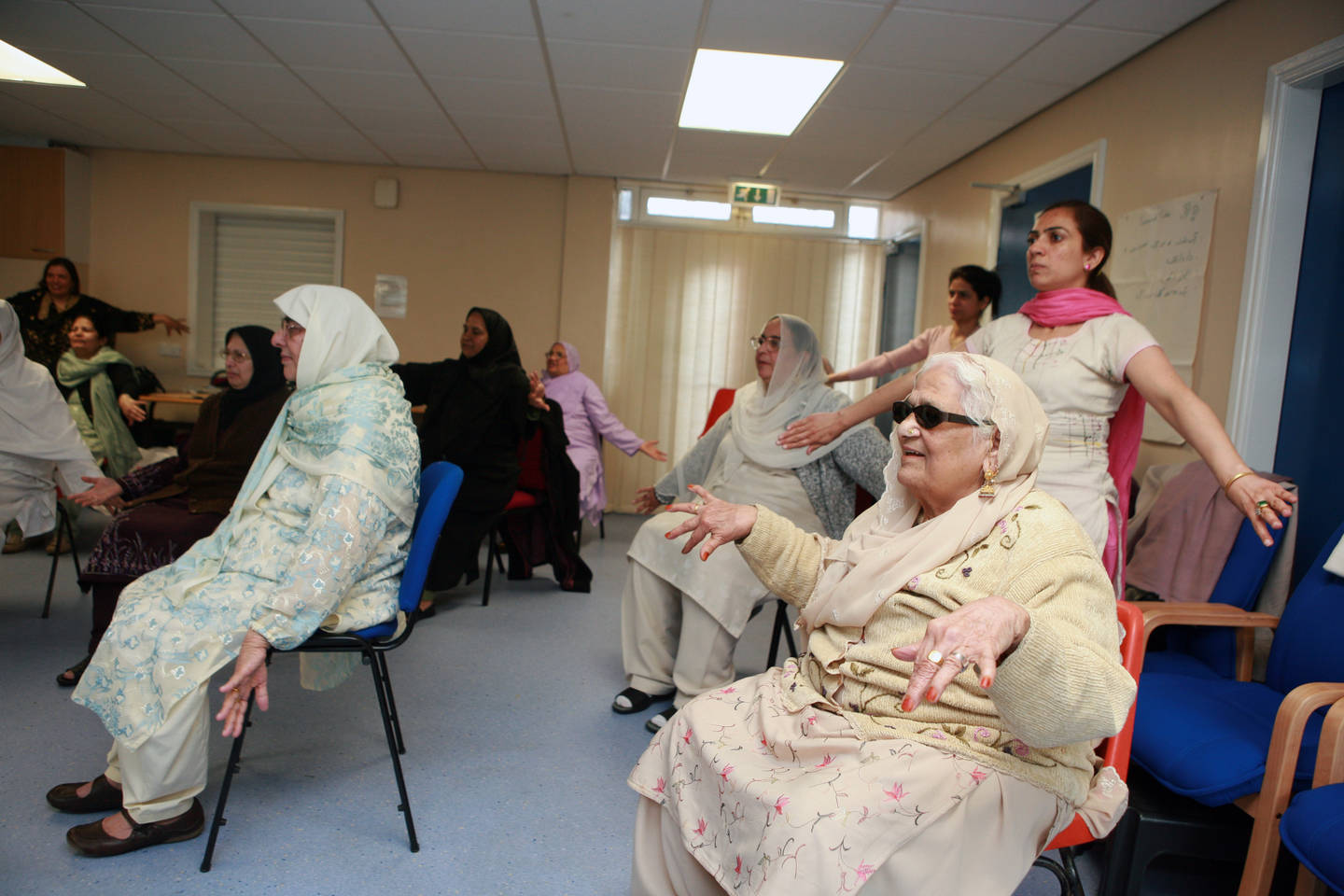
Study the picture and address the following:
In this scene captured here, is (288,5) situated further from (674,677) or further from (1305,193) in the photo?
(1305,193)

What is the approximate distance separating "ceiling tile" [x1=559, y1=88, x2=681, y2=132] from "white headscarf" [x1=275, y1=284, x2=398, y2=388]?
2.63 m

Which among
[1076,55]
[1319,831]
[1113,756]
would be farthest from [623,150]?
[1319,831]

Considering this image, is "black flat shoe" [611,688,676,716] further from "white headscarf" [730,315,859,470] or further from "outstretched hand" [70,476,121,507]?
"outstretched hand" [70,476,121,507]

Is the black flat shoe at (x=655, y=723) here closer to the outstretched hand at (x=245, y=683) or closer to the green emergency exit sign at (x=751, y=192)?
the outstretched hand at (x=245, y=683)

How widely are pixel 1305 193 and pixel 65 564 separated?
537 centimetres

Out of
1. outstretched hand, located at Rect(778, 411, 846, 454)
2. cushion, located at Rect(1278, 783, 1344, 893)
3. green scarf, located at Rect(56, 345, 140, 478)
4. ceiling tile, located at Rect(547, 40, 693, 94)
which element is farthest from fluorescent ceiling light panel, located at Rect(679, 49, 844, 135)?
green scarf, located at Rect(56, 345, 140, 478)

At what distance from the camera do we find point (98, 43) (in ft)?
13.3

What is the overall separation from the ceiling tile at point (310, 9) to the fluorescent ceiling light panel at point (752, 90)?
1404mm

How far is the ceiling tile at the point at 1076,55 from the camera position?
3.29 meters

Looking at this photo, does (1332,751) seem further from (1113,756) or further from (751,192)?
(751,192)

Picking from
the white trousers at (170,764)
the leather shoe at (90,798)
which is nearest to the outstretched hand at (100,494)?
the leather shoe at (90,798)

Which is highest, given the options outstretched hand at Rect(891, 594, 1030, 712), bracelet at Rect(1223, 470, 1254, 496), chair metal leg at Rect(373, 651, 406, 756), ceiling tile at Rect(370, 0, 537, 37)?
ceiling tile at Rect(370, 0, 537, 37)

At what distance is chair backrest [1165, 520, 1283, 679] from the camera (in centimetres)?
230

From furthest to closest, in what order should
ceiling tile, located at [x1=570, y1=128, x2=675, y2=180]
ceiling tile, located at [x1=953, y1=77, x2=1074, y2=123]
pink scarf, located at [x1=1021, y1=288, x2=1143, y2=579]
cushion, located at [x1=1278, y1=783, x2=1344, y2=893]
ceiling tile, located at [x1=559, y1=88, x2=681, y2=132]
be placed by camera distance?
ceiling tile, located at [x1=570, y1=128, x2=675, y2=180]
ceiling tile, located at [x1=559, y1=88, x2=681, y2=132]
ceiling tile, located at [x1=953, y1=77, x2=1074, y2=123]
pink scarf, located at [x1=1021, y1=288, x2=1143, y2=579]
cushion, located at [x1=1278, y1=783, x2=1344, y2=893]
